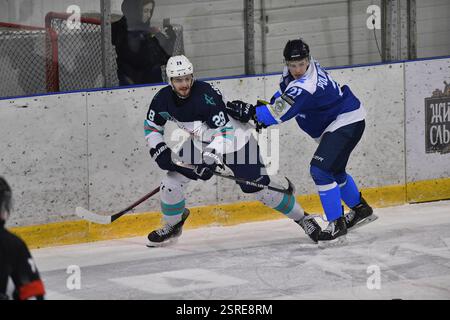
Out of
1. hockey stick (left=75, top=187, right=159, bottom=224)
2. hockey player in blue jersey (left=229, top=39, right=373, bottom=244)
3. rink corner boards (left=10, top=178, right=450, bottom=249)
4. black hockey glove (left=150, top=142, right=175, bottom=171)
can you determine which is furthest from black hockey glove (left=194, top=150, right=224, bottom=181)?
rink corner boards (left=10, top=178, right=450, bottom=249)

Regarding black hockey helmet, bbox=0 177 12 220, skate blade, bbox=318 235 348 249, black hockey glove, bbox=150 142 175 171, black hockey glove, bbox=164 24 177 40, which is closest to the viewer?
black hockey helmet, bbox=0 177 12 220

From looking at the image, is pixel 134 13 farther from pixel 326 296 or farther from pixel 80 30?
pixel 326 296

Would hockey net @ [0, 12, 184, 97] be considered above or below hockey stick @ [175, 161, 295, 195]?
above

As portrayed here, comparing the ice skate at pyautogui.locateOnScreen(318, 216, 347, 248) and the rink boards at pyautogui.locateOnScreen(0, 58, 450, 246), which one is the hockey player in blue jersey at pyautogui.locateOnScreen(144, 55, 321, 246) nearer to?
the ice skate at pyautogui.locateOnScreen(318, 216, 347, 248)

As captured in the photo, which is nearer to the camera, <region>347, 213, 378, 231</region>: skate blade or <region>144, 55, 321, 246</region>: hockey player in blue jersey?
<region>144, 55, 321, 246</region>: hockey player in blue jersey

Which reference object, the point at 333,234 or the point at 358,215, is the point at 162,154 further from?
the point at 358,215

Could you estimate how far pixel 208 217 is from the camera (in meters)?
8.76

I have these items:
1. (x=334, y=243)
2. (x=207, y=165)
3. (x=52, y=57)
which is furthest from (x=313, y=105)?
(x=52, y=57)

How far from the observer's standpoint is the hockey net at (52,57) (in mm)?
8172

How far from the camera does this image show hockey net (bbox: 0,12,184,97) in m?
8.17

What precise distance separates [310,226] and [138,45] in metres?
1.63

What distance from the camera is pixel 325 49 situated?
9281 mm

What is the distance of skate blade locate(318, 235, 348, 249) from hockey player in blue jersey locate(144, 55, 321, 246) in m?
0.09

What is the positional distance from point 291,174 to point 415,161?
988 mm
